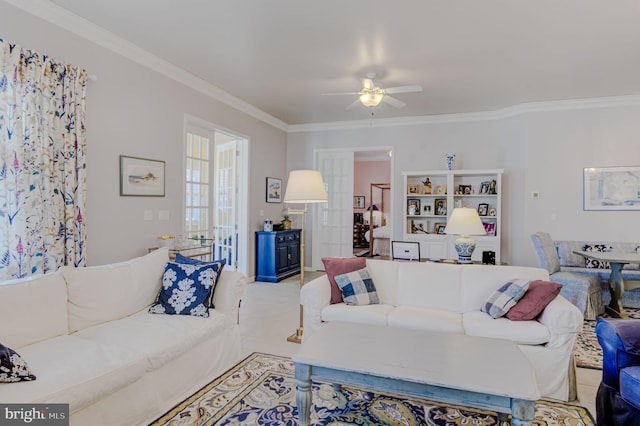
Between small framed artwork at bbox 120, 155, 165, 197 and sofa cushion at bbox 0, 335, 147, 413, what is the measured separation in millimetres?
1949

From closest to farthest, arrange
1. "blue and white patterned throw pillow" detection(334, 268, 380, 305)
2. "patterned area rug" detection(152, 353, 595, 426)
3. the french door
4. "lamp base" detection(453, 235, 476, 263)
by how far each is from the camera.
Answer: "patterned area rug" detection(152, 353, 595, 426) < "blue and white patterned throw pillow" detection(334, 268, 380, 305) < "lamp base" detection(453, 235, 476, 263) < the french door

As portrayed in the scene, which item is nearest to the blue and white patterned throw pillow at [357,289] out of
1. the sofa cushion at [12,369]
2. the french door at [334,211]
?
the sofa cushion at [12,369]

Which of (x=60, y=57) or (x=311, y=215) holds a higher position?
(x=60, y=57)

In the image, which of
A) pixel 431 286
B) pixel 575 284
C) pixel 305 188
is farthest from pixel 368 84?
pixel 575 284

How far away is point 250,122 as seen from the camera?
20.4 feet

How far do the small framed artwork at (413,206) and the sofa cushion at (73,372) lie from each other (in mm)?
5282

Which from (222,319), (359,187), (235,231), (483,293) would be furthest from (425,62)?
(359,187)

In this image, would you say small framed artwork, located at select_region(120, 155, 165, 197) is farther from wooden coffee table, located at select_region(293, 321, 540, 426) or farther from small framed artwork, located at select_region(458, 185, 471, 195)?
small framed artwork, located at select_region(458, 185, 471, 195)

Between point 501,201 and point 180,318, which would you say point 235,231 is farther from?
point 501,201

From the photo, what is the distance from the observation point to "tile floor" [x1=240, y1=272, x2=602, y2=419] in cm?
284

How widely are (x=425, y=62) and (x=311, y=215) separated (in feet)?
13.1

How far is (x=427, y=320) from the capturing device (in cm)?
288

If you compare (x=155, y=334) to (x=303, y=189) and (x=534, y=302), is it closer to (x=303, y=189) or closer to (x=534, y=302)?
(x=303, y=189)

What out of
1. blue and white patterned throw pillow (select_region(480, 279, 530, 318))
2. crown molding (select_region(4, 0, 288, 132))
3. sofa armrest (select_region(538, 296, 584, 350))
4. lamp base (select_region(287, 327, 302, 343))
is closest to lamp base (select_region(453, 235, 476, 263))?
blue and white patterned throw pillow (select_region(480, 279, 530, 318))
